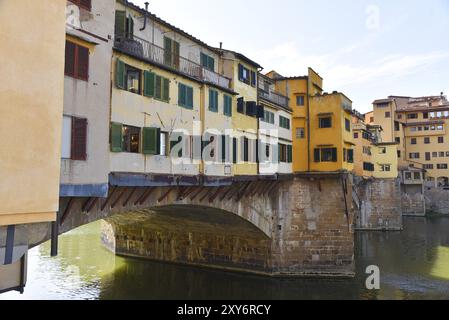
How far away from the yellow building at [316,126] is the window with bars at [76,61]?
70.2 ft

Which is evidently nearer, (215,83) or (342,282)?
(215,83)

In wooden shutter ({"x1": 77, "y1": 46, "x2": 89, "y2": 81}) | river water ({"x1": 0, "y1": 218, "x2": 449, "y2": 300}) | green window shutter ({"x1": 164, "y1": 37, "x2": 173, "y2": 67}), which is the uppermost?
green window shutter ({"x1": 164, "y1": 37, "x2": 173, "y2": 67})

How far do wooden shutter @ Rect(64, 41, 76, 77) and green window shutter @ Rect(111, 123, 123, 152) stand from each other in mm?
2612

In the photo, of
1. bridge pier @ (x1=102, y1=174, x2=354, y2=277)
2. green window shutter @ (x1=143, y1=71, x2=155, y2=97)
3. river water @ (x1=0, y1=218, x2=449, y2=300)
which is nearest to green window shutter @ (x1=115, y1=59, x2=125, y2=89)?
green window shutter @ (x1=143, y1=71, x2=155, y2=97)

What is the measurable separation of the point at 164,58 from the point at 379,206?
144 feet

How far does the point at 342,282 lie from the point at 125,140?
65.7 ft

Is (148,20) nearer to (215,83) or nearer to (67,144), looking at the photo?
(215,83)

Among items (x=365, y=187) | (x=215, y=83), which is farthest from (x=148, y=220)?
(x=365, y=187)

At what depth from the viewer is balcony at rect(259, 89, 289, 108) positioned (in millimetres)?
27578

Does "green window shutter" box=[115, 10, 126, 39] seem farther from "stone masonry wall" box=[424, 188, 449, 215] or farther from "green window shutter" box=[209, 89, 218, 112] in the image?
"stone masonry wall" box=[424, 188, 449, 215]

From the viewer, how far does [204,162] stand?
19.2 metres

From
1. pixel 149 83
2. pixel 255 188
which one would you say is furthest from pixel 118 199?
pixel 255 188

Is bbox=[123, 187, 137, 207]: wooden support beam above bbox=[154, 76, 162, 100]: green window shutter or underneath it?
underneath

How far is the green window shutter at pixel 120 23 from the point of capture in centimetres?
1614
